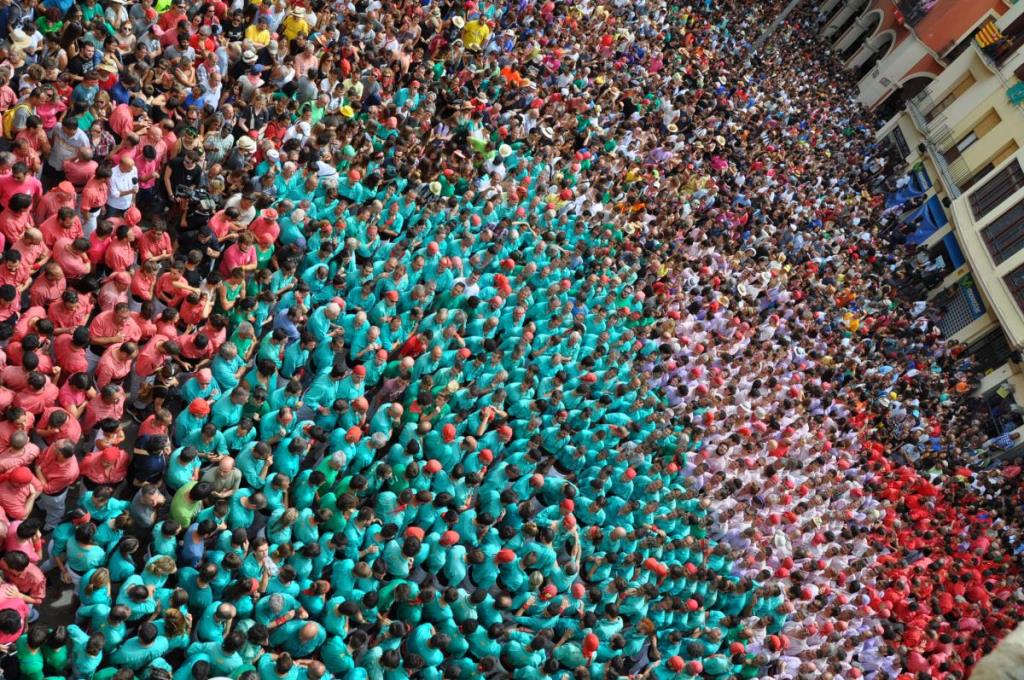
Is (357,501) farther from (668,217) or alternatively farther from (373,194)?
(668,217)

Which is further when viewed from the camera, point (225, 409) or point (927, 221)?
point (927, 221)

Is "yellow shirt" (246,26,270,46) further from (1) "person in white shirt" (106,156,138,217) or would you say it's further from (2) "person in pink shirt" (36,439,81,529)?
(2) "person in pink shirt" (36,439,81,529)

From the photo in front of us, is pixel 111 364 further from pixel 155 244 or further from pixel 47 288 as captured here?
pixel 155 244

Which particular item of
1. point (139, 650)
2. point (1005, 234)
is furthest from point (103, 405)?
point (1005, 234)

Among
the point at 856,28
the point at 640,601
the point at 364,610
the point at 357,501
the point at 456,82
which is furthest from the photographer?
the point at 856,28

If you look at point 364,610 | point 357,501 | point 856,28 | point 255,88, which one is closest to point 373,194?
point 255,88

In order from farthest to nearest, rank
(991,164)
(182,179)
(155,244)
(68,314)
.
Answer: (991,164)
(182,179)
(155,244)
(68,314)

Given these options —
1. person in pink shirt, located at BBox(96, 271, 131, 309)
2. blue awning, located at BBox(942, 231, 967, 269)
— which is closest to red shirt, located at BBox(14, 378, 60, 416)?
person in pink shirt, located at BBox(96, 271, 131, 309)
